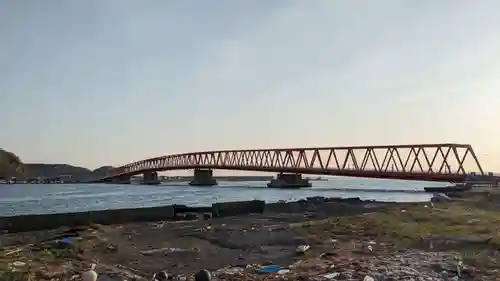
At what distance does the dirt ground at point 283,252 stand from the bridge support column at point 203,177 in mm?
117371

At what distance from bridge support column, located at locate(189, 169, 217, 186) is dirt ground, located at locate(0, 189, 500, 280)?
385 feet

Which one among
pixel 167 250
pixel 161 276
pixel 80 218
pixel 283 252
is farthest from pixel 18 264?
pixel 80 218

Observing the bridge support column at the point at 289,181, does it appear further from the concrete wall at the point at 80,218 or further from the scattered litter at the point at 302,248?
the scattered litter at the point at 302,248

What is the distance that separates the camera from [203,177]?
137m

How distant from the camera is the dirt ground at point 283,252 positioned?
9.58 meters

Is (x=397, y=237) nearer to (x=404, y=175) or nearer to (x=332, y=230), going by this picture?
(x=332, y=230)

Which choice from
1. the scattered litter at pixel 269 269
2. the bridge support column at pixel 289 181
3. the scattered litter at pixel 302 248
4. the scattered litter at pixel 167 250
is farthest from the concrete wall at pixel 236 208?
the bridge support column at pixel 289 181

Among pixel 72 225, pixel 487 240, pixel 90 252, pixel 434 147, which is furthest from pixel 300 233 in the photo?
pixel 434 147

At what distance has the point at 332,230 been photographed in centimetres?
1609

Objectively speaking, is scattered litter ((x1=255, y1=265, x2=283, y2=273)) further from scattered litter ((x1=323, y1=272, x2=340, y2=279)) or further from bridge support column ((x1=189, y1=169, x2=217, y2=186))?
bridge support column ((x1=189, y1=169, x2=217, y2=186))

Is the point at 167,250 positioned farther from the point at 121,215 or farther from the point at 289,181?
the point at 289,181

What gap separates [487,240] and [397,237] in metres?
2.49

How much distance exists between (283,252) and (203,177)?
413 feet

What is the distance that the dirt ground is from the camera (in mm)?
9578
